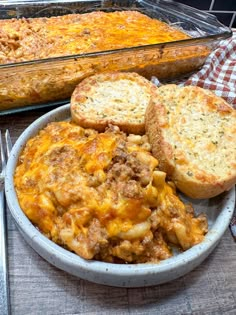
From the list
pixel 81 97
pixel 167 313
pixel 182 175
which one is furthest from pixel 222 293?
pixel 81 97

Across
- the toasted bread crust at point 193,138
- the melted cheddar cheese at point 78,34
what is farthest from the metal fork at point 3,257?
the melted cheddar cheese at point 78,34

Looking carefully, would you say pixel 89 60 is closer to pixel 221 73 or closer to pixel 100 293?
pixel 221 73

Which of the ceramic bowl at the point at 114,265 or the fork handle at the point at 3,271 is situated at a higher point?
the ceramic bowl at the point at 114,265

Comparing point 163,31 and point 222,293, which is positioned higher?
point 163,31

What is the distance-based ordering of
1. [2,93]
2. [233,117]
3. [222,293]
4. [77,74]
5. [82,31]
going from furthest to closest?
[82,31]
[77,74]
[2,93]
[233,117]
[222,293]

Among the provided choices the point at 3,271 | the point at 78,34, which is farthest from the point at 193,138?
the point at 78,34

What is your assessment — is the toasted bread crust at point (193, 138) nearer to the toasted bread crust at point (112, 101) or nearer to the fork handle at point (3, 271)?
the toasted bread crust at point (112, 101)

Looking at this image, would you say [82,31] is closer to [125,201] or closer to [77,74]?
[77,74]
